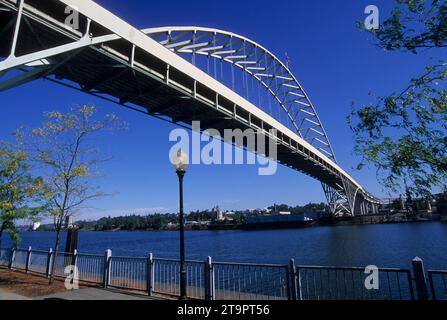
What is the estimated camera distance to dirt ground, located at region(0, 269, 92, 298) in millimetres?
10423

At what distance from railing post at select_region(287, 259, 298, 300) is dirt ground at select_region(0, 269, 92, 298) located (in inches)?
296

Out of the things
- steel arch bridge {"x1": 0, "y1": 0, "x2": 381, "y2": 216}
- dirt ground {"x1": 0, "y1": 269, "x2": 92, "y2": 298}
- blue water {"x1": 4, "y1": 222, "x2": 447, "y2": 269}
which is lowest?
blue water {"x1": 4, "y1": 222, "x2": 447, "y2": 269}

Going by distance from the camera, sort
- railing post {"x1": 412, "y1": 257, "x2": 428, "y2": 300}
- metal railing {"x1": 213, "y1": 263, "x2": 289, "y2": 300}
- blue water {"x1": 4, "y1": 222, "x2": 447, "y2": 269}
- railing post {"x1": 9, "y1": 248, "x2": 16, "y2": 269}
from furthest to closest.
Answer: blue water {"x1": 4, "y1": 222, "x2": 447, "y2": 269} → railing post {"x1": 9, "y1": 248, "x2": 16, "y2": 269} → metal railing {"x1": 213, "y1": 263, "x2": 289, "y2": 300} → railing post {"x1": 412, "y1": 257, "x2": 428, "y2": 300}

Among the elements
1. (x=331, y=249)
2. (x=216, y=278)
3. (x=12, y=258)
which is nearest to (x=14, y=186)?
(x=12, y=258)

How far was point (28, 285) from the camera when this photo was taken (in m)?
11.7

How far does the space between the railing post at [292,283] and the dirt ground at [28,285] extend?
7.51m

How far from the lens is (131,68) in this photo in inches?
559

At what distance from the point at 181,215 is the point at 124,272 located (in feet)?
13.5

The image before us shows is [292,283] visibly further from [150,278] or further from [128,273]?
[128,273]

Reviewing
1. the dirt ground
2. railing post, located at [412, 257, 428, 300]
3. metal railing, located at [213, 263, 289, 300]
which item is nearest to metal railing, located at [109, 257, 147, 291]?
the dirt ground

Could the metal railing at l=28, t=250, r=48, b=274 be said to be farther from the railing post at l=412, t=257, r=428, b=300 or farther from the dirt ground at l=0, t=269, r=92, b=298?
the railing post at l=412, t=257, r=428, b=300

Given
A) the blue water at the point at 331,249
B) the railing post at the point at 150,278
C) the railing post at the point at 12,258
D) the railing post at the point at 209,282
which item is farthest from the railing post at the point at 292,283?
the blue water at the point at 331,249

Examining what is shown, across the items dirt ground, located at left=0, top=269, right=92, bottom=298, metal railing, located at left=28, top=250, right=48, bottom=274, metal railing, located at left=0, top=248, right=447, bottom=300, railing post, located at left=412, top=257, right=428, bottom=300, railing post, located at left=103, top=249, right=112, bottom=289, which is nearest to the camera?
railing post, located at left=412, top=257, right=428, bottom=300
